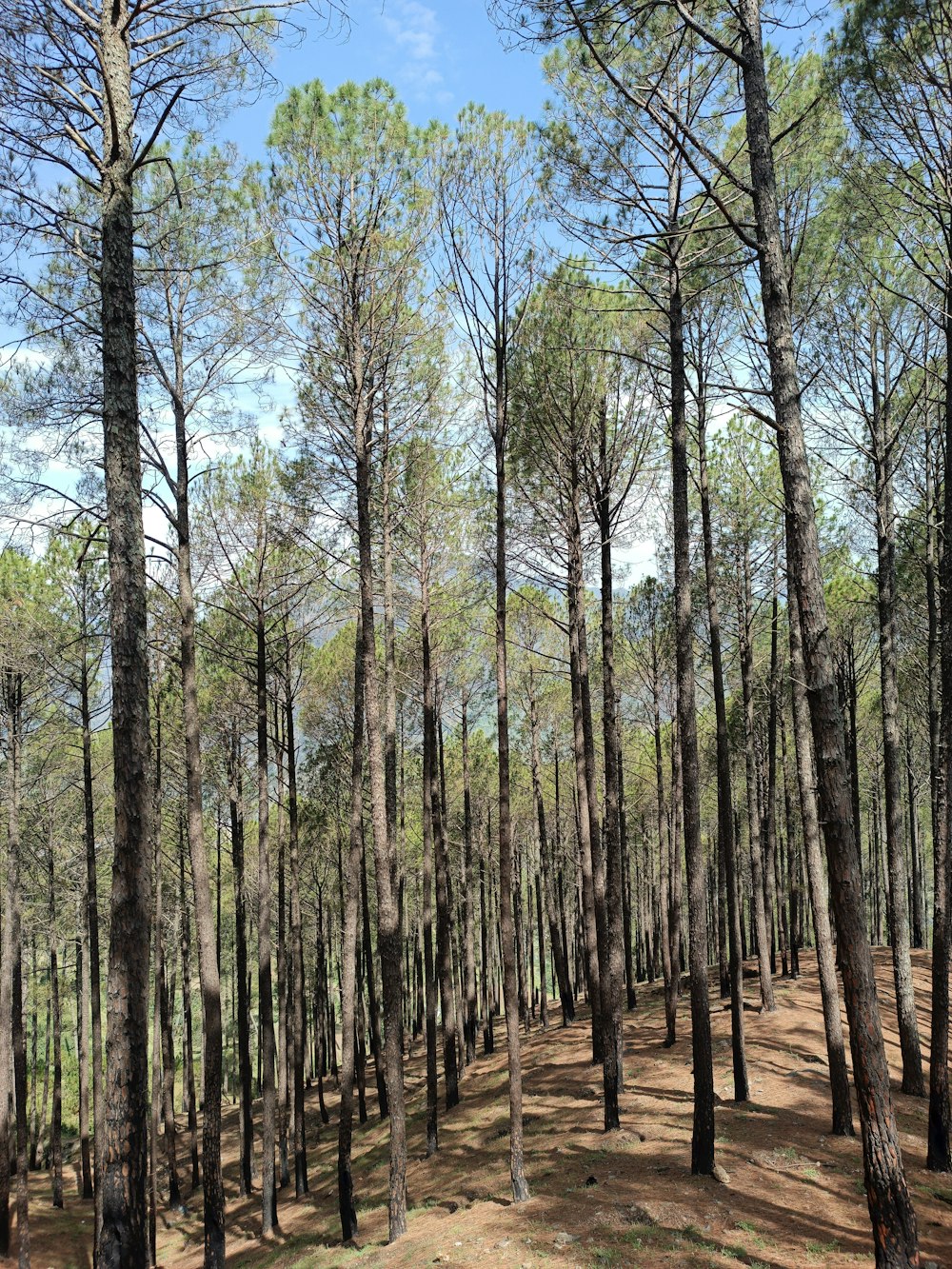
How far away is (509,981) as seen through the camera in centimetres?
872

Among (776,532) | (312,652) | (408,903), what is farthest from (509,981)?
(408,903)

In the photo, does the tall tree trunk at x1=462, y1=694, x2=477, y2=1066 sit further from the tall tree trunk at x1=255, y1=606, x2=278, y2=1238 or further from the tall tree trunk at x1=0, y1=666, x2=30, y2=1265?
the tall tree trunk at x1=0, y1=666, x2=30, y2=1265

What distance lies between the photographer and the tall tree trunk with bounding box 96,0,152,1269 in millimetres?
4965

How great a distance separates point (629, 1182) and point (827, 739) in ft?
20.1

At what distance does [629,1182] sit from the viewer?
884cm

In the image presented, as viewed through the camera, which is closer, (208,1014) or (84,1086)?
(208,1014)

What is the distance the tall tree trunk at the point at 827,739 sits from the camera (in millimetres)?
5309

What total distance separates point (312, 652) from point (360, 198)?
38.2 feet

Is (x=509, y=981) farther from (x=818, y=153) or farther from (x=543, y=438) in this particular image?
(x=818, y=153)

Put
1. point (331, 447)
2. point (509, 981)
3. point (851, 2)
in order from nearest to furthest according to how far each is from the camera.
Result: 1. point (851, 2)
2. point (509, 981)
3. point (331, 447)

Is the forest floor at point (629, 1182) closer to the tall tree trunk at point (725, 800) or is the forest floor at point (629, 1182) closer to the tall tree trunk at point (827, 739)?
the tall tree trunk at point (725, 800)

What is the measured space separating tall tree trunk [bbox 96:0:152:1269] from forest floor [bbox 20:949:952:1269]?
437cm

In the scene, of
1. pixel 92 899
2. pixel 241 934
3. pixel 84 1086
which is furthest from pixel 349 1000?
pixel 84 1086

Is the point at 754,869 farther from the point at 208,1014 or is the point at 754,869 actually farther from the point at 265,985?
the point at 208,1014
